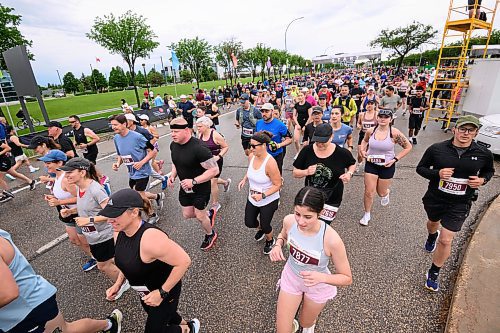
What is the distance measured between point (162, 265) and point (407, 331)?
8.31 ft

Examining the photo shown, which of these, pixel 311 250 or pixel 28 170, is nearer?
pixel 311 250

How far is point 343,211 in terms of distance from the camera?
507 centimetres

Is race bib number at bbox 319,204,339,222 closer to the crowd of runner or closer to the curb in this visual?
the crowd of runner

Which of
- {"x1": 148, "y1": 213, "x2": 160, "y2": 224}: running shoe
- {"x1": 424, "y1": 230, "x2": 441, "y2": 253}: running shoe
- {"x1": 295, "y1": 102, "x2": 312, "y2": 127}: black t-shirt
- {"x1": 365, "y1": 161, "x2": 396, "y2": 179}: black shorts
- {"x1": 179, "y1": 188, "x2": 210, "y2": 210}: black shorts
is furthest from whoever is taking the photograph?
{"x1": 295, "y1": 102, "x2": 312, "y2": 127}: black t-shirt

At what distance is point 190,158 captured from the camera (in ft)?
12.3

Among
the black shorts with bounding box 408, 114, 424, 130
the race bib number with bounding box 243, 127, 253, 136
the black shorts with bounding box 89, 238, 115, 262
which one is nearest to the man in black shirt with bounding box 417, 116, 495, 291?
the black shorts with bounding box 89, 238, 115, 262

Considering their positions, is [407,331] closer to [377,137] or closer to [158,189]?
[377,137]

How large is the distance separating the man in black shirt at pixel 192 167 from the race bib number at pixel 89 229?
1172mm

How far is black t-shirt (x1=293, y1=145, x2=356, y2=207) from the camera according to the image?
3.41 meters

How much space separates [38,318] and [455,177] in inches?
168

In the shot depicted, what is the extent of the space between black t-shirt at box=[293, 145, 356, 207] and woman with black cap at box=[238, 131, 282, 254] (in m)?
0.50

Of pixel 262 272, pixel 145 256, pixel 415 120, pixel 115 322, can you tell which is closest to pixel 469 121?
pixel 262 272

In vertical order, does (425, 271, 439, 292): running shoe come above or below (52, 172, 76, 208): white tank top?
below

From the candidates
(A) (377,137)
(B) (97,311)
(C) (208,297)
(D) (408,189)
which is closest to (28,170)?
(B) (97,311)
